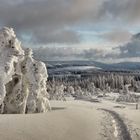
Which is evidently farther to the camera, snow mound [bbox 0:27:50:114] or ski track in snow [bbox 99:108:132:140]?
snow mound [bbox 0:27:50:114]

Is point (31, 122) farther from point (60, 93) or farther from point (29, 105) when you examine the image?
point (60, 93)

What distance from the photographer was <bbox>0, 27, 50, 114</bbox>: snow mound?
42566mm

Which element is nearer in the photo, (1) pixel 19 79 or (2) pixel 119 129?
(2) pixel 119 129

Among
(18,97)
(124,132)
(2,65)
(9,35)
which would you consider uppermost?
(9,35)

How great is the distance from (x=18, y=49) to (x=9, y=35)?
1924 millimetres

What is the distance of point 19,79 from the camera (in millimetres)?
47062

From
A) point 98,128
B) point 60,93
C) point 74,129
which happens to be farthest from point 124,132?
point 60,93

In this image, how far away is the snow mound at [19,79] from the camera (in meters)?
42.6

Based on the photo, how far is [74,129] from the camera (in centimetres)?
3653

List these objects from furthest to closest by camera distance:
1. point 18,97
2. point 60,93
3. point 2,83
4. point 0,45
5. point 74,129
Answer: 1. point 60,93
2. point 18,97
3. point 0,45
4. point 2,83
5. point 74,129

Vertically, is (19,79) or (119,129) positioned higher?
(19,79)

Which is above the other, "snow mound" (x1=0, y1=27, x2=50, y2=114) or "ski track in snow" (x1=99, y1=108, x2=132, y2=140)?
"snow mound" (x1=0, y1=27, x2=50, y2=114)

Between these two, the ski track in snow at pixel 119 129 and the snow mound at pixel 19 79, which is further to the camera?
the snow mound at pixel 19 79

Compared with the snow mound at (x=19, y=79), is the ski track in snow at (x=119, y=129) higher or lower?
lower
